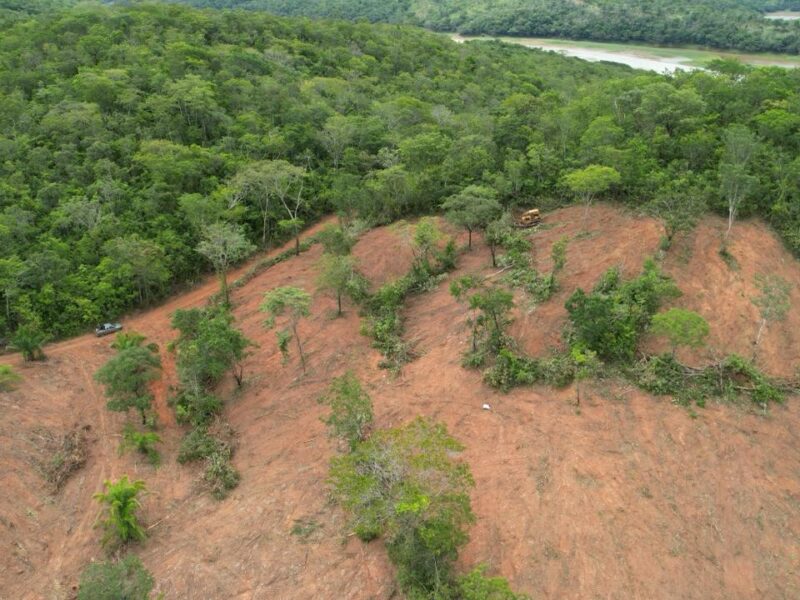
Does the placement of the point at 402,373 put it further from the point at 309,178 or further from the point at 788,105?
the point at 788,105

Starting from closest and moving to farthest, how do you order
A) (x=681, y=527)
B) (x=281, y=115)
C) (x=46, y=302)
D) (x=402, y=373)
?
(x=681, y=527), (x=402, y=373), (x=46, y=302), (x=281, y=115)

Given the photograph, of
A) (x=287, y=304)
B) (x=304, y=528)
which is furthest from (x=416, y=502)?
(x=287, y=304)

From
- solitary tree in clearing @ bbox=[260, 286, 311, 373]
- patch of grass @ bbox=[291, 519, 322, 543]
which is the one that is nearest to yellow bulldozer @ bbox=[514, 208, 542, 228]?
solitary tree in clearing @ bbox=[260, 286, 311, 373]

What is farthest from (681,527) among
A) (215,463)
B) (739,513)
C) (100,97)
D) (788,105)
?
(100,97)

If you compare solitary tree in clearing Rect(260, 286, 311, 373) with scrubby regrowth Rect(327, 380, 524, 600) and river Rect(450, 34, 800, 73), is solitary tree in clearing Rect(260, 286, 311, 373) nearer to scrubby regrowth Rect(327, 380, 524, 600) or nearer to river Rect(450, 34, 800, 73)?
scrubby regrowth Rect(327, 380, 524, 600)

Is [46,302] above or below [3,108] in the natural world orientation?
below

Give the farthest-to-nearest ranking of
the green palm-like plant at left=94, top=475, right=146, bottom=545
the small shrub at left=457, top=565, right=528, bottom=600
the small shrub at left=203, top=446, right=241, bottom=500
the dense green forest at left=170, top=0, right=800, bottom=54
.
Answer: the dense green forest at left=170, top=0, right=800, bottom=54 < the small shrub at left=203, top=446, right=241, bottom=500 < the green palm-like plant at left=94, top=475, right=146, bottom=545 < the small shrub at left=457, top=565, right=528, bottom=600

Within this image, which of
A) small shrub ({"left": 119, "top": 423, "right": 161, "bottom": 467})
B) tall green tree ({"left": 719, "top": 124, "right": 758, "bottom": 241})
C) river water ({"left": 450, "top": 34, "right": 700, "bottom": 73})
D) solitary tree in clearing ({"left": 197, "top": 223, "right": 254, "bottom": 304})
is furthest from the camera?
river water ({"left": 450, "top": 34, "right": 700, "bottom": 73})
